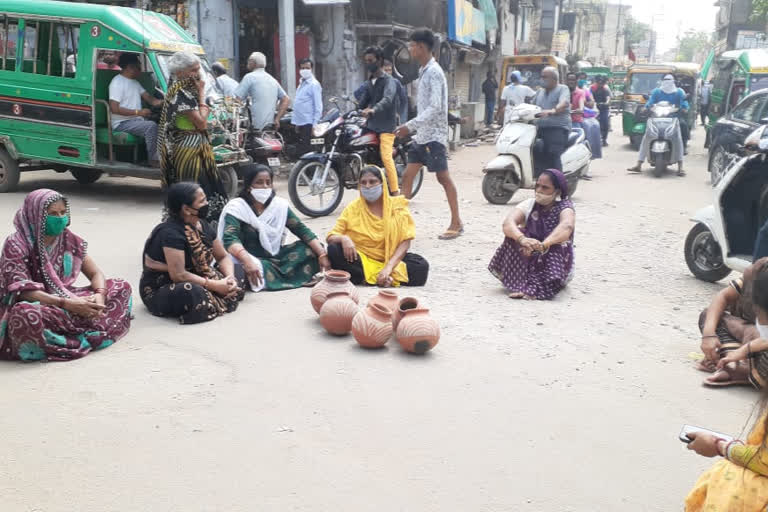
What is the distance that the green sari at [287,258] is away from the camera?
5055 millimetres

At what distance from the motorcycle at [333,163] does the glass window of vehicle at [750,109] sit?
5.71 m

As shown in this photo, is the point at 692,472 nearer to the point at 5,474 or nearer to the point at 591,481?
the point at 591,481

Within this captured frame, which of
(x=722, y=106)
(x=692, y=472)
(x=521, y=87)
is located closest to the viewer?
(x=692, y=472)

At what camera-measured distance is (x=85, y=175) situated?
9.33 m

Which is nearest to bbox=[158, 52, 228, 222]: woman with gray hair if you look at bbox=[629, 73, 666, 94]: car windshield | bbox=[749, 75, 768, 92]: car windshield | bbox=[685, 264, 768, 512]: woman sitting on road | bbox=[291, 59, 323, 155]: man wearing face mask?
bbox=[685, 264, 768, 512]: woman sitting on road

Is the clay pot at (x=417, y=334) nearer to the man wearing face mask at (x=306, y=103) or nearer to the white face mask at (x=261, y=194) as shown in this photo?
the white face mask at (x=261, y=194)

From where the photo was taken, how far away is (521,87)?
15.7 meters

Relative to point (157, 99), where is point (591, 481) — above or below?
below

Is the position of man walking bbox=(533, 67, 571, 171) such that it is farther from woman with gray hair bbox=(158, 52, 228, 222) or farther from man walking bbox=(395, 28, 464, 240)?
woman with gray hair bbox=(158, 52, 228, 222)

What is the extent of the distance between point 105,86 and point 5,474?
261 inches

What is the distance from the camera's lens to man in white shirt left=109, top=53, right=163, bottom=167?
314 inches

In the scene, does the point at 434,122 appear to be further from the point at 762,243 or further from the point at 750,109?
the point at 750,109

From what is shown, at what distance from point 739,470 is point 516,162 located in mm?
7134

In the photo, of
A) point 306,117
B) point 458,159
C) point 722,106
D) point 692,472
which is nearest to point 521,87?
point 458,159
